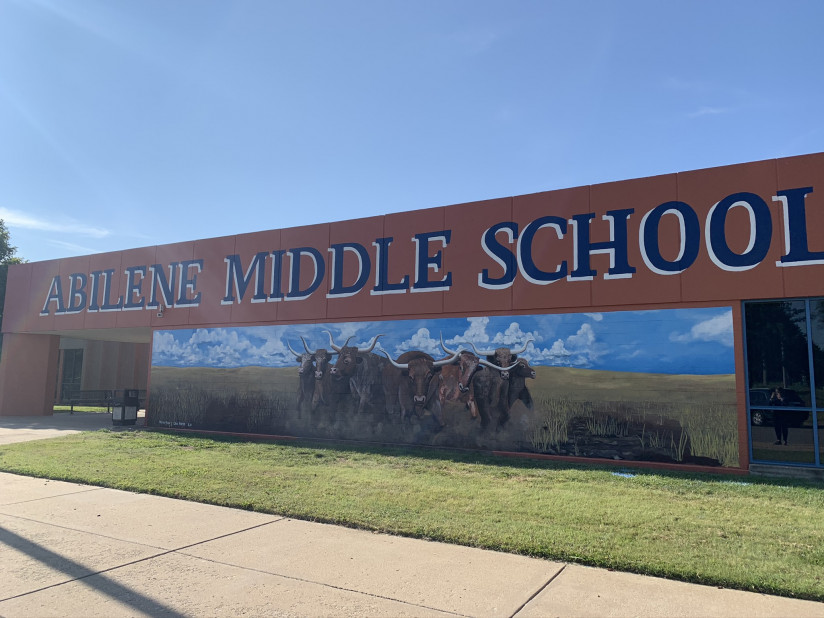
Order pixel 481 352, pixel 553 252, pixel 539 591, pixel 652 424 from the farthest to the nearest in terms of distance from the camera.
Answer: pixel 481 352
pixel 553 252
pixel 652 424
pixel 539 591

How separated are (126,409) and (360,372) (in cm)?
945

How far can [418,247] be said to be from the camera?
15961mm

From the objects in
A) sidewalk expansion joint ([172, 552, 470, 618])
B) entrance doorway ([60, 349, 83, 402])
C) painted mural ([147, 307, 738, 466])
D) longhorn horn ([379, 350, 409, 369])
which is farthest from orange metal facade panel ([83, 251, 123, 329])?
sidewalk expansion joint ([172, 552, 470, 618])

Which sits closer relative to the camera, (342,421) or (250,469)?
(250,469)

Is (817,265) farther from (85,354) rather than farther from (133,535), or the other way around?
(85,354)

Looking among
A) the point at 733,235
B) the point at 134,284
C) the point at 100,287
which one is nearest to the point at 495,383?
the point at 733,235

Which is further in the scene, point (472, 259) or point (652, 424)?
point (472, 259)

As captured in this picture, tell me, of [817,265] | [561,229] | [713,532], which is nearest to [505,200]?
[561,229]

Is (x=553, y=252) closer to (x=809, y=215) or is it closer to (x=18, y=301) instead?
Answer: (x=809, y=215)

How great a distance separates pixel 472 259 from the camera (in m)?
15.1

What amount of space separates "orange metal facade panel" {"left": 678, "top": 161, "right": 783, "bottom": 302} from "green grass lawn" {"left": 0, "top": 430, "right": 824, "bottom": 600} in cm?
360

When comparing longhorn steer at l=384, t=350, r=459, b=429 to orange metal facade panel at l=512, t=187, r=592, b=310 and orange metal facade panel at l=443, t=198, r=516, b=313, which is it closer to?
orange metal facade panel at l=443, t=198, r=516, b=313

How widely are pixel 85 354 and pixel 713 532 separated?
32.5 meters

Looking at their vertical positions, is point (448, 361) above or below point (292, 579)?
above
